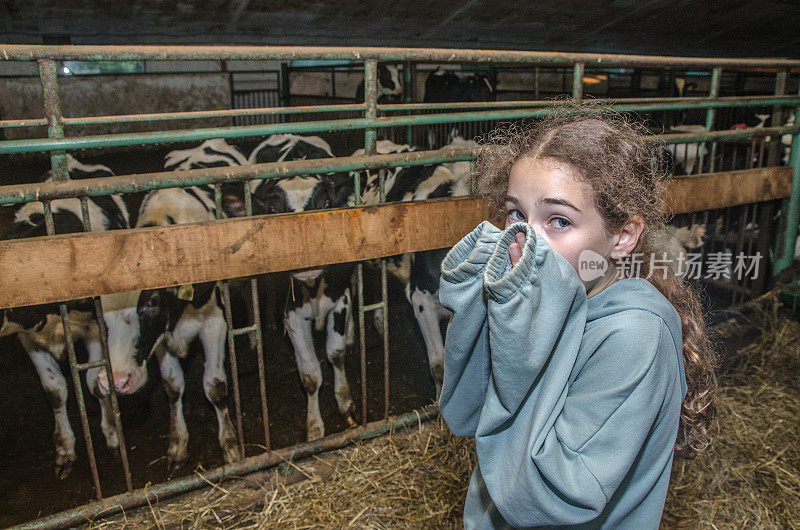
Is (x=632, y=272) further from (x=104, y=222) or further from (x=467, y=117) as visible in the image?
(x=104, y=222)

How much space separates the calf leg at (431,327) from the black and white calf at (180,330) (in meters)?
1.24

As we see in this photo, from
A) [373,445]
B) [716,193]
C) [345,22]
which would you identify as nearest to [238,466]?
[373,445]

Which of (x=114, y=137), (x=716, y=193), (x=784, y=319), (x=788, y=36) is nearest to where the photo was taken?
(x=114, y=137)

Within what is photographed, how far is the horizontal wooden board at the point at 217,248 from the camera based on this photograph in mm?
1830

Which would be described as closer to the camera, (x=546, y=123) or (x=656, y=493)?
(x=656, y=493)

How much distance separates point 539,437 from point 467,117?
1666 mm

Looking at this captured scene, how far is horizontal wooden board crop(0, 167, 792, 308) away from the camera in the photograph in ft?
6.00

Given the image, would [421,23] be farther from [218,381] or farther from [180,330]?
[218,381]

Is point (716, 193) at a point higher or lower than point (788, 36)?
lower

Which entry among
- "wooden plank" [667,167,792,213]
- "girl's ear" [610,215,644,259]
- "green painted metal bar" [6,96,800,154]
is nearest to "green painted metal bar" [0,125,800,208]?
"green painted metal bar" [6,96,800,154]

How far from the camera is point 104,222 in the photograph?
3459 mm

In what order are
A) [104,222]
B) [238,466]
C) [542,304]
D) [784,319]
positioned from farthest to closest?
[784,319] → [104,222] → [238,466] → [542,304]

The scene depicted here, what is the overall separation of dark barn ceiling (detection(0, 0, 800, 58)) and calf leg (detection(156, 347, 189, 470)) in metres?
5.28

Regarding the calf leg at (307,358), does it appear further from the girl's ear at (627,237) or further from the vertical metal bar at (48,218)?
the girl's ear at (627,237)
